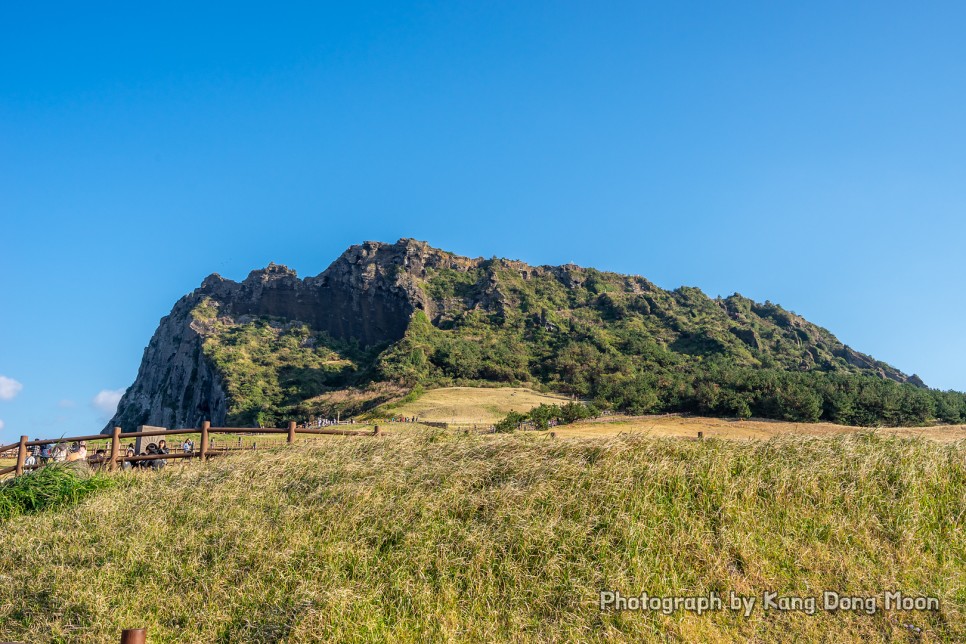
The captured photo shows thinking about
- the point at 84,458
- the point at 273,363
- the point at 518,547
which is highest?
the point at 273,363

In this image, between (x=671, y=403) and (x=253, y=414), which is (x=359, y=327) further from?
(x=671, y=403)

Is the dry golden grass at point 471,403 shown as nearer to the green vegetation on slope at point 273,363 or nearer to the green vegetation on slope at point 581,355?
the green vegetation on slope at point 581,355

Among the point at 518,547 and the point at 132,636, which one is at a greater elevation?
the point at 132,636

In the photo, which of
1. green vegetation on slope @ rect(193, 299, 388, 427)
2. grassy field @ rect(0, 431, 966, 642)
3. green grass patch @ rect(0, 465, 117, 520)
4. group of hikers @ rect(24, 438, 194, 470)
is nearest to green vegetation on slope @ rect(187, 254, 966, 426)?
green vegetation on slope @ rect(193, 299, 388, 427)

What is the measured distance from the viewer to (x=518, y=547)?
8.63m

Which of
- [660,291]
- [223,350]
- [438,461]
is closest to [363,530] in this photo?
[438,461]

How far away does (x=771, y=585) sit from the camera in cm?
788

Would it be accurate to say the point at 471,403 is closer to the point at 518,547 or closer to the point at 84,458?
the point at 84,458

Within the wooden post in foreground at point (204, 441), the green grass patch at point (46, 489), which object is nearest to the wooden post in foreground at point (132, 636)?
the green grass patch at point (46, 489)

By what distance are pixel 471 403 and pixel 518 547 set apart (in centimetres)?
4758

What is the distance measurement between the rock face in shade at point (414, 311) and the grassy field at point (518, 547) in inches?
3177

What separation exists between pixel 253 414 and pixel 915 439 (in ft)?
253

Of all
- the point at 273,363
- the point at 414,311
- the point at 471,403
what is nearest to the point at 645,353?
the point at 471,403

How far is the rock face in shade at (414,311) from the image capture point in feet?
314
